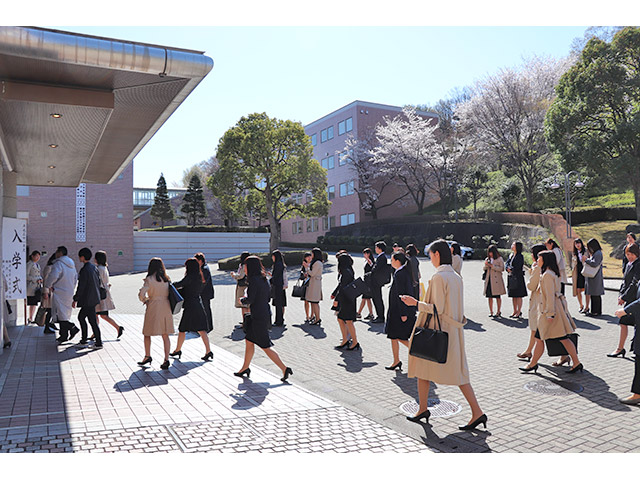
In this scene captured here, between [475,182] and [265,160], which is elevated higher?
[265,160]

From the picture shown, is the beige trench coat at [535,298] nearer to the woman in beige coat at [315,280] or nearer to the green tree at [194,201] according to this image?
the woman in beige coat at [315,280]

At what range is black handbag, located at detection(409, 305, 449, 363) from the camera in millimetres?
4914

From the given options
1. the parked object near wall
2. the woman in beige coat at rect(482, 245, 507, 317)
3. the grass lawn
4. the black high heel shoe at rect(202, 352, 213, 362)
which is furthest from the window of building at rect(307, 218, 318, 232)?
the black high heel shoe at rect(202, 352, 213, 362)

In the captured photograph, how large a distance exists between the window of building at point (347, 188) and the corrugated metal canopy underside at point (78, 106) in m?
40.5

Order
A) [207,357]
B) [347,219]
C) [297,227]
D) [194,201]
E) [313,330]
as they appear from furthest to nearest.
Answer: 1. [297,227]
2. [347,219]
3. [194,201]
4. [313,330]
5. [207,357]

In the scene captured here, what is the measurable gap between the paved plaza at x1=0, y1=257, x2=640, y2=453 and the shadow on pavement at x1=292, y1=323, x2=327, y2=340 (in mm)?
707

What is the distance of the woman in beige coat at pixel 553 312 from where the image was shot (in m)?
7.00

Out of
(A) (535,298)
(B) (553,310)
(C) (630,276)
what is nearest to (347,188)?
(C) (630,276)

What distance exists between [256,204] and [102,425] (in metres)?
27.6

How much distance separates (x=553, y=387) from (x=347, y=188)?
46.7 m

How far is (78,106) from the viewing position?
24.6ft

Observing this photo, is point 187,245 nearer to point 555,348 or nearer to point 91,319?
point 91,319

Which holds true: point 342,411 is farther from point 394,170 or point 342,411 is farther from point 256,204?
point 394,170

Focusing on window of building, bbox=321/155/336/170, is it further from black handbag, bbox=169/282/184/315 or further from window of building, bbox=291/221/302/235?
black handbag, bbox=169/282/184/315
